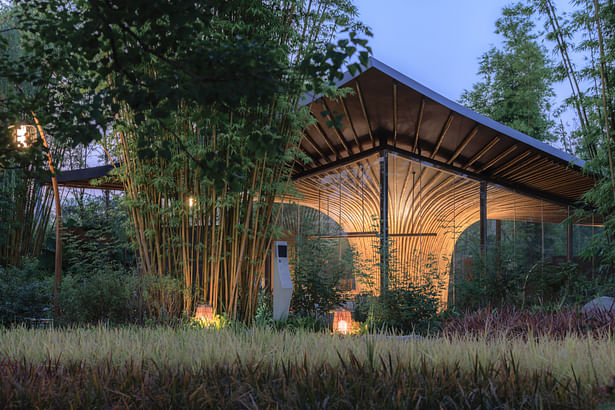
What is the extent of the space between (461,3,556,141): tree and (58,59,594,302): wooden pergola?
7.82m

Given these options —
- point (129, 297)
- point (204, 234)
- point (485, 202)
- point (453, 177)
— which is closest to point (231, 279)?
point (204, 234)

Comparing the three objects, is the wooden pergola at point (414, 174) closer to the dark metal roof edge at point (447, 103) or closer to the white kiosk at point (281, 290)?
the dark metal roof edge at point (447, 103)

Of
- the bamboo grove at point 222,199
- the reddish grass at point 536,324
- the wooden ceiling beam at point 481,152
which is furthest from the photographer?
the wooden ceiling beam at point 481,152

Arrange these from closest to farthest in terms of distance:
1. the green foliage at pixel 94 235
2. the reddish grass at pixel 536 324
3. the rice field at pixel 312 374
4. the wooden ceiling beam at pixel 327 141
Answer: the rice field at pixel 312 374
the reddish grass at pixel 536 324
the wooden ceiling beam at pixel 327 141
the green foliage at pixel 94 235

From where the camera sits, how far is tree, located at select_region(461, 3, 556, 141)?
55.3ft

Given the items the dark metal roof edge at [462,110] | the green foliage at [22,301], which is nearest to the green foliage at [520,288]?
the dark metal roof edge at [462,110]

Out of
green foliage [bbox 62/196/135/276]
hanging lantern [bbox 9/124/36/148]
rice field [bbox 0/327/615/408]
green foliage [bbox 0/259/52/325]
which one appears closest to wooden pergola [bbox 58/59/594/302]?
green foliage [bbox 62/196/135/276]

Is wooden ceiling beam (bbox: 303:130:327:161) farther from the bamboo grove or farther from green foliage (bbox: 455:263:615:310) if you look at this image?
green foliage (bbox: 455:263:615:310)

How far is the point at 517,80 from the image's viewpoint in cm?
1727

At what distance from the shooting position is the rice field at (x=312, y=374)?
2.10 m

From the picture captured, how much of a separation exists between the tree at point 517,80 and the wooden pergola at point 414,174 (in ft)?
25.7

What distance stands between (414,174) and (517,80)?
11.0 m

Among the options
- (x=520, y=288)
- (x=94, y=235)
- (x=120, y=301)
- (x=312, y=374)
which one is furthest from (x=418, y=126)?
(x=312, y=374)

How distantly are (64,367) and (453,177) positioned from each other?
25.1 feet
